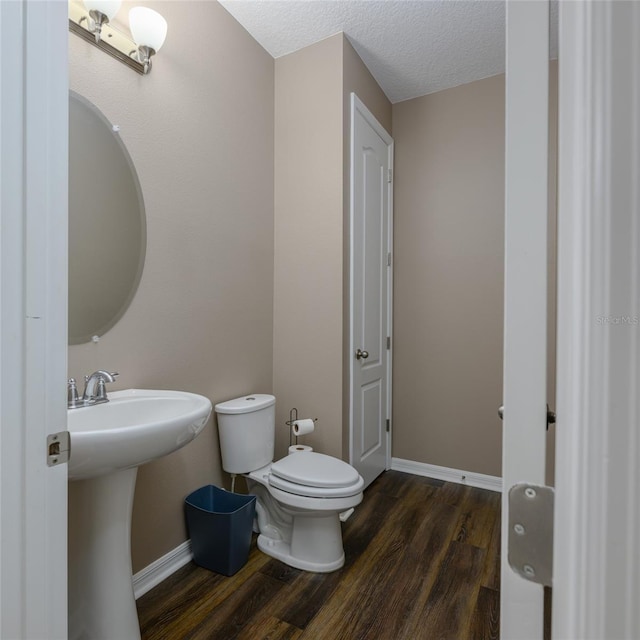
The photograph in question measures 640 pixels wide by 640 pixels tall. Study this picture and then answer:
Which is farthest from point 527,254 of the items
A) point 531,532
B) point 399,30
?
point 399,30

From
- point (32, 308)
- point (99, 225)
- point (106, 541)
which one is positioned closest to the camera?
point (32, 308)

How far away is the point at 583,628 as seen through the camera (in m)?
0.29

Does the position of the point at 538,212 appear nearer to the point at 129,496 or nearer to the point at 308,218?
the point at 129,496

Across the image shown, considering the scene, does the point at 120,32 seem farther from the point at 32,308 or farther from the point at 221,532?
the point at 221,532

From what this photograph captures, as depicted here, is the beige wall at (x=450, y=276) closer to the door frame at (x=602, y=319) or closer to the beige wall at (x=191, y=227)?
the beige wall at (x=191, y=227)

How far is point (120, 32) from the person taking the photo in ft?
4.83

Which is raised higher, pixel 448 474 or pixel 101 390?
pixel 101 390

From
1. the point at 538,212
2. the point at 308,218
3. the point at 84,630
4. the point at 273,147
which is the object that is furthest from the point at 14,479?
the point at 273,147

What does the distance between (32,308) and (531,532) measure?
0.76 m

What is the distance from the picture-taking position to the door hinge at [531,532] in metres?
0.35

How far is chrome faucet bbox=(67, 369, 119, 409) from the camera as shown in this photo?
4.24 feet

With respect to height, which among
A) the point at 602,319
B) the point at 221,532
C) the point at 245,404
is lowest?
the point at 221,532

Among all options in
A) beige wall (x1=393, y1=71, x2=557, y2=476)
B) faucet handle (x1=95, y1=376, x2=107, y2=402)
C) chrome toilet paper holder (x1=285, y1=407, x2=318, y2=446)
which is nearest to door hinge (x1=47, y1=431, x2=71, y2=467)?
faucet handle (x1=95, y1=376, x2=107, y2=402)

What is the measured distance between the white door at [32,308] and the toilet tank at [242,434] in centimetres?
120
